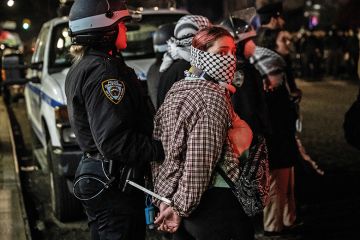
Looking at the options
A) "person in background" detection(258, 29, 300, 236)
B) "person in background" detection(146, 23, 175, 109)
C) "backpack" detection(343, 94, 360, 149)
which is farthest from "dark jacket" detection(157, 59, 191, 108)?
"backpack" detection(343, 94, 360, 149)

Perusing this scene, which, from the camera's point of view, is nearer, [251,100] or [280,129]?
[251,100]

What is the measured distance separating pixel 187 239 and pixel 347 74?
21510mm

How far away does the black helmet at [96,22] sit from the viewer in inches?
129

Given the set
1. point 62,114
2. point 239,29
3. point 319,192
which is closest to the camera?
point 239,29

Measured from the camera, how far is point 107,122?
3.06 meters

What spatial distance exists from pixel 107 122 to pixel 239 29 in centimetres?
240

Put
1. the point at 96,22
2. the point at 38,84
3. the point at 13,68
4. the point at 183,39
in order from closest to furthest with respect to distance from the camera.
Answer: the point at 96,22
the point at 183,39
the point at 13,68
the point at 38,84

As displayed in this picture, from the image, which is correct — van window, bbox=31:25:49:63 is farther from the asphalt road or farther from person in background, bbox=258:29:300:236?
person in background, bbox=258:29:300:236

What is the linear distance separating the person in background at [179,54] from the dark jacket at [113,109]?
1.54 meters

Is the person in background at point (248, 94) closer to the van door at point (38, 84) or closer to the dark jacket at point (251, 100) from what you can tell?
the dark jacket at point (251, 100)

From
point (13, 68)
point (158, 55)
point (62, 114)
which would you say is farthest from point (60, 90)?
point (158, 55)

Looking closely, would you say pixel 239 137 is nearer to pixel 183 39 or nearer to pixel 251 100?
pixel 251 100

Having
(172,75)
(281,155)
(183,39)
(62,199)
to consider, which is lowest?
(62,199)

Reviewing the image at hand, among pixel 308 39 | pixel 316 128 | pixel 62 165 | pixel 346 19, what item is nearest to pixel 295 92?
pixel 62 165
